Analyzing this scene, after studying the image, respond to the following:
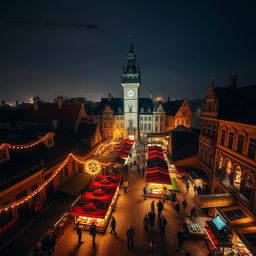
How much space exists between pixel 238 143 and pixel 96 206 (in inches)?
503

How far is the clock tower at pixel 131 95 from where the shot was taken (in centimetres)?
3844

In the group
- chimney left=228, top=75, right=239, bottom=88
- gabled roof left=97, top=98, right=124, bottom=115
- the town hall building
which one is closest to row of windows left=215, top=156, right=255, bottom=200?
chimney left=228, top=75, right=239, bottom=88

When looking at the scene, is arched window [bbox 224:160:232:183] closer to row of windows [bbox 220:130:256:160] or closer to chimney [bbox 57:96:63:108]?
row of windows [bbox 220:130:256:160]

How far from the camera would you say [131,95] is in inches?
1554

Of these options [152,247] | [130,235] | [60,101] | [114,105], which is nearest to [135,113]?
[114,105]

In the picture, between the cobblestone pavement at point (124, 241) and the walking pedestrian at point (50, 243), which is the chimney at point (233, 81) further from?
the walking pedestrian at point (50, 243)

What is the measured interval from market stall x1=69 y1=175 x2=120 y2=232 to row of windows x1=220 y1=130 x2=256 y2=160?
448 inches

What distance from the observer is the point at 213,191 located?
49.6 ft

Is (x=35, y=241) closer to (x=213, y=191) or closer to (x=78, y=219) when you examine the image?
(x=78, y=219)

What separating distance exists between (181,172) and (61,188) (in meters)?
13.7

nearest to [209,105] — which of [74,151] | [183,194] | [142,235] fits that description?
[183,194]

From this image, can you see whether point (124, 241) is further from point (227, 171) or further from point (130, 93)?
point (130, 93)

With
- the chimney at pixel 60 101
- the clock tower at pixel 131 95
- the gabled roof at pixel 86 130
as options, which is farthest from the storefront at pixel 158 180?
the clock tower at pixel 131 95

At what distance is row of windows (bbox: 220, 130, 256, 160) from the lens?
1001 centimetres
